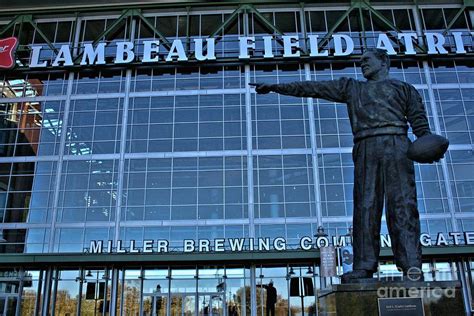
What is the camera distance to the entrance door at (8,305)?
2553cm

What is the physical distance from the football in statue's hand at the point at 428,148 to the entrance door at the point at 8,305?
25.5 meters

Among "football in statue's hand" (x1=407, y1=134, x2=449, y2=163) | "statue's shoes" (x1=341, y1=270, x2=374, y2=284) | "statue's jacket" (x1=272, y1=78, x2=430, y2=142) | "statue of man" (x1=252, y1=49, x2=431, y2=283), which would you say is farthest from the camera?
"statue's jacket" (x1=272, y1=78, x2=430, y2=142)

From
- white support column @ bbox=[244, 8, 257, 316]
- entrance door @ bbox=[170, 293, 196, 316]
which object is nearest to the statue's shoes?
white support column @ bbox=[244, 8, 257, 316]

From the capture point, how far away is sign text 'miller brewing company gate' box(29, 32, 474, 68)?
94.1 feet

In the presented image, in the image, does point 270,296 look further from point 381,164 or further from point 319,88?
point 381,164

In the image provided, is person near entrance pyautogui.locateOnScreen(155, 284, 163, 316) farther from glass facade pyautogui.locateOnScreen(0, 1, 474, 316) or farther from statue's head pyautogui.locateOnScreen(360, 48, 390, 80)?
statue's head pyautogui.locateOnScreen(360, 48, 390, 80)

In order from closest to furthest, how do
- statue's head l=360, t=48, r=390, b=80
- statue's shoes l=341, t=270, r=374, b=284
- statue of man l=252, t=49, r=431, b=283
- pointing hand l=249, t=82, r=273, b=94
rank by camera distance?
1. statue's shoes l=341, t=270, r=374, b=284
2. statue of man l=252, t=49, r=431, b=283
3. statue's head l=360, t=48, r=390, b=80
4. pointing hand l=249, t=82, r=273, b=94

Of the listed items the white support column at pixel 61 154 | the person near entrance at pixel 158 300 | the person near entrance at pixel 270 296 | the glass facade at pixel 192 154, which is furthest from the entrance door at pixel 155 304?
the white support column at pixel 61 154

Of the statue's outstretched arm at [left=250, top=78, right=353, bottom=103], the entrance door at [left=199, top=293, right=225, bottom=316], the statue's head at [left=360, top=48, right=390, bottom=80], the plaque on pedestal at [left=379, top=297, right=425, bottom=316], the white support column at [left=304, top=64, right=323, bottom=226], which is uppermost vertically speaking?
the white support column at [left=304, top=64, right=323, bottom=226]

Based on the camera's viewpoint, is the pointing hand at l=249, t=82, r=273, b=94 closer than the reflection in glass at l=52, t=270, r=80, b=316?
Yes

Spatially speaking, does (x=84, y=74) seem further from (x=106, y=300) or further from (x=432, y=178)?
(x=432, y=178)

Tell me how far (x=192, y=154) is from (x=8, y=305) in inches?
482

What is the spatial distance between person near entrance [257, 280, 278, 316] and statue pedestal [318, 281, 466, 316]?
20.9 m

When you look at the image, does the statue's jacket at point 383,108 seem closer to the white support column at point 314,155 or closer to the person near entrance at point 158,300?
the white support column at point 314,155
